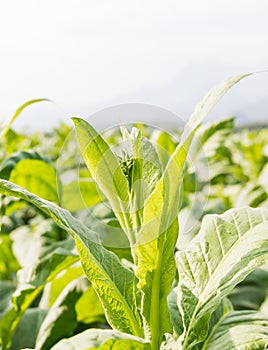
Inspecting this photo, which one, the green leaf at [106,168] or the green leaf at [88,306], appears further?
the green leaf at [88,306]

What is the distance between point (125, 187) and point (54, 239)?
1.14m

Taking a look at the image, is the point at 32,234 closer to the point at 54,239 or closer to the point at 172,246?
the point at 54,239

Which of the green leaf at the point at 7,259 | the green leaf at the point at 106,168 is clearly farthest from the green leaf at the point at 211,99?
the green leaf at the point at 7,259

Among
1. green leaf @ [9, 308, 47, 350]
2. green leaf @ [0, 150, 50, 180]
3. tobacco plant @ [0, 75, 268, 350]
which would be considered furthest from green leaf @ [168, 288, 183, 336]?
green leaf @ [0, 150, 50, 180]

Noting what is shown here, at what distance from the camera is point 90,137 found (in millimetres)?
742

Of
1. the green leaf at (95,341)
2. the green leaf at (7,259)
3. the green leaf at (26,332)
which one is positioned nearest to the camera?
the green leaf at (95,341)

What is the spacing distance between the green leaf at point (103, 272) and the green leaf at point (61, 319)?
0.42 meters

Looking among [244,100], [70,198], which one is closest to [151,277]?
[70,198]

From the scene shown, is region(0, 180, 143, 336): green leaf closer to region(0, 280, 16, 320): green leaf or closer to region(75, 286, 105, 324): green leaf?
region(75, 286, 105, 324): green leaf

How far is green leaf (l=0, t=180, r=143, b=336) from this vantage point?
2.35ft

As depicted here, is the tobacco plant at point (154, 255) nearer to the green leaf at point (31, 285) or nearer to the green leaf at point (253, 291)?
the green leaf at point (31, 285)

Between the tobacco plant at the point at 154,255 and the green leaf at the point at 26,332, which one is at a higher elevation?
the tobacco plant at the point at 154,255

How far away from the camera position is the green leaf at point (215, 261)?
2.39 feet

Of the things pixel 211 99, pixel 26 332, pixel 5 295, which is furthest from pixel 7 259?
pixel 211 99
